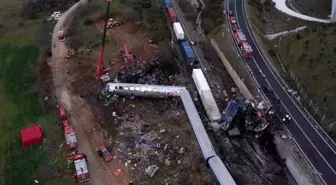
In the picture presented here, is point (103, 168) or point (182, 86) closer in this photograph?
point (103, 168)

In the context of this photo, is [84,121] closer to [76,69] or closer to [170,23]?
[76,69]

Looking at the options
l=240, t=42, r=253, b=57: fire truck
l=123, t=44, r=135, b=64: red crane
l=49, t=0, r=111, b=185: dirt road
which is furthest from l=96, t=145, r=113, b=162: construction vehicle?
l=240, t=42, r=253, b=57: fire truck

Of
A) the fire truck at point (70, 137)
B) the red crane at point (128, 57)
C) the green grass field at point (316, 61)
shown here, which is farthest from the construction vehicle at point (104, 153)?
the green grass field at point (316, 61)

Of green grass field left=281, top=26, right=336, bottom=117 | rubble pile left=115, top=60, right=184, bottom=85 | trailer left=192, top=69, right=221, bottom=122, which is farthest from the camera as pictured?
rubble pile left=115, top=60, right=184, bottom=85

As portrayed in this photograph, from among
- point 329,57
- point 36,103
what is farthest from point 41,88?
point 329,57

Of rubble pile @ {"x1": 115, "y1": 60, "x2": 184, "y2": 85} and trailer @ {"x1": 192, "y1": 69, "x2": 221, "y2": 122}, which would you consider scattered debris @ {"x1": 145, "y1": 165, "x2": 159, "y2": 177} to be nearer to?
trailer @ {"x1": 192, "y1": 69, "x2": 221, "y2": 122}

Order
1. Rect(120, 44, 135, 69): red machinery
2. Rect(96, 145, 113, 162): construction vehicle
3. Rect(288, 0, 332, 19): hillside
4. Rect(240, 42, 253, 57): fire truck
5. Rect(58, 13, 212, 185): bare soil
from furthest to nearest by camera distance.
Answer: Rect(288, 0, 332, 19): hillside, Rect(240, 42, 253, 57): fire truck, Rect(120, 44, 135, 69): red machinery, Rect(96, 145, 113, 162): construction vehicle, Rect(58, 13, 212, 185): bare soil

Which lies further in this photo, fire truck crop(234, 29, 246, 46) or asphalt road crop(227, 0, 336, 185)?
fire truck crop(234, 29, 246, 46)
